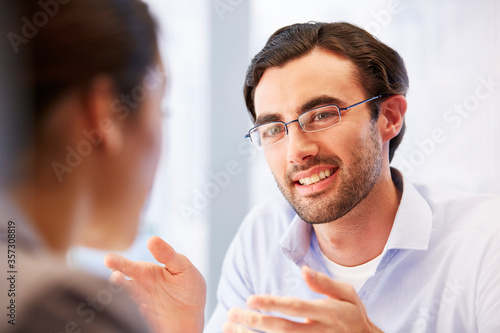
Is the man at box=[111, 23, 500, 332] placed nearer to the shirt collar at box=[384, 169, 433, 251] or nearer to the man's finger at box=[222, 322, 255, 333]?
the shirt collar at box=[384, 169, 433, 251]

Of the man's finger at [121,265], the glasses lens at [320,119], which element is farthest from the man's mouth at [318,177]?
the man's finger at [121,265]

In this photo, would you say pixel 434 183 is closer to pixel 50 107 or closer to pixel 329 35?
pixel 329 35

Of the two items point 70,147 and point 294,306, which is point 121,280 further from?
point 294,306

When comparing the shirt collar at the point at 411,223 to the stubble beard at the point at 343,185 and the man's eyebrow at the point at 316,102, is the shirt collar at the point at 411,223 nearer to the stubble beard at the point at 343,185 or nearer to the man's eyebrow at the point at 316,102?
the stubble beard at the point at 343,185

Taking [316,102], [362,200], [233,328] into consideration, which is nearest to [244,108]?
[316,102]

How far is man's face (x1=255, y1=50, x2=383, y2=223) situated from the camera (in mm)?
1176

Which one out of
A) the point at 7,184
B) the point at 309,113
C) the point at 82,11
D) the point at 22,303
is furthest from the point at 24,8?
the point at 309,113

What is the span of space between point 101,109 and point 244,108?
33.8 inches

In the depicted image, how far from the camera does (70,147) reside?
0.79 m

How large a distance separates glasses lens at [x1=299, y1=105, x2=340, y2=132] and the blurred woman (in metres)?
0.47

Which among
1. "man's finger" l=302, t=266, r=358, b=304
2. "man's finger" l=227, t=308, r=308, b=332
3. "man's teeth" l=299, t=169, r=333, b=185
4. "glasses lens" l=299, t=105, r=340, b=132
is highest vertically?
"glasses lens" l=299, t=105, r=340, b=132

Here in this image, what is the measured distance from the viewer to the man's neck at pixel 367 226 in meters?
1.25

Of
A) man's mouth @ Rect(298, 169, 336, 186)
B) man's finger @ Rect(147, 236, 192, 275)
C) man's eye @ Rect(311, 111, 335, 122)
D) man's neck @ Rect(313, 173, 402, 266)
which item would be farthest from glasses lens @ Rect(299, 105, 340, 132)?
man's finger @ Rect(147, 236, 192, 275)

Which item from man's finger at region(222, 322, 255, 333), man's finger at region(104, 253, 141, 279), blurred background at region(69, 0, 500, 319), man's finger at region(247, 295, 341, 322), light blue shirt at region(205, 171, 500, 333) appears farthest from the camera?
blurred background at region(69, 0, 500, 319)
